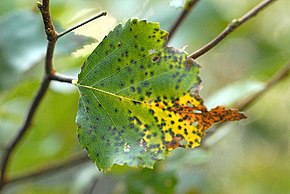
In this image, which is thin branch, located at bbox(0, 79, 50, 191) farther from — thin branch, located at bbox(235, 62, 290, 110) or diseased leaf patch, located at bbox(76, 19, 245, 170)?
thin branch, located at bbox(235, 62, 290, 110)

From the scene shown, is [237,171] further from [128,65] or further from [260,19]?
[128,65]

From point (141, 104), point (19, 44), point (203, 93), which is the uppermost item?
point (19, 44)

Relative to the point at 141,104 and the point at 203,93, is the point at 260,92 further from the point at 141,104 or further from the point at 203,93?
the point at 203,93

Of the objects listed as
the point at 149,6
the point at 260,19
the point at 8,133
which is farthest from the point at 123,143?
the point at 260,19

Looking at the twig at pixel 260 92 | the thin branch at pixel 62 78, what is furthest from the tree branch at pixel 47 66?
the twig at pixel 260 92

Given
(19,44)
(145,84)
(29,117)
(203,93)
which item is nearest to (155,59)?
(145,84)

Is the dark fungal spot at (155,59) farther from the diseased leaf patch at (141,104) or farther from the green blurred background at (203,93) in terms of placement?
the green blurred background at (203,93)
